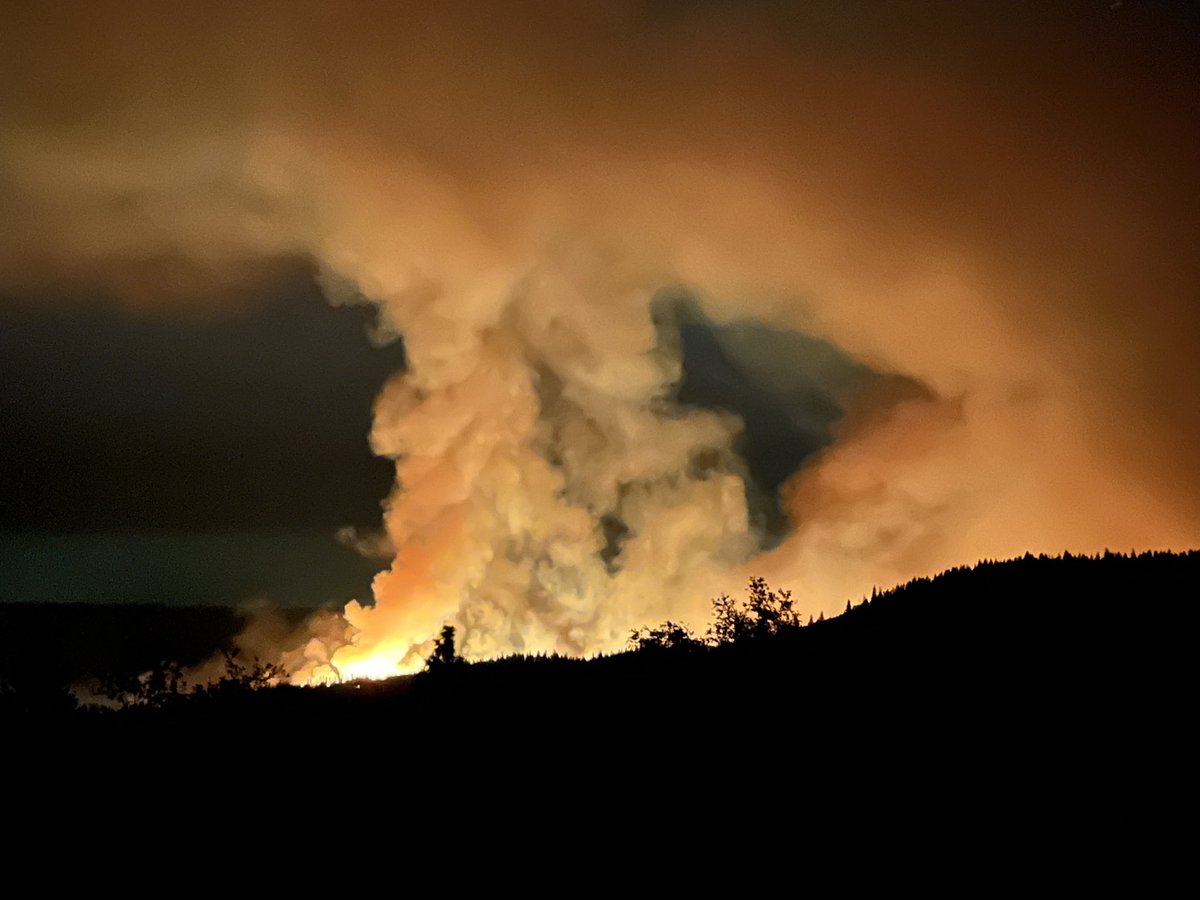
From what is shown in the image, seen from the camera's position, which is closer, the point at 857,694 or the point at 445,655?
the point at 857,694

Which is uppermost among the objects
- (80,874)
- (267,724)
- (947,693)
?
(947,693)

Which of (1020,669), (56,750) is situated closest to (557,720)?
(1020,669)

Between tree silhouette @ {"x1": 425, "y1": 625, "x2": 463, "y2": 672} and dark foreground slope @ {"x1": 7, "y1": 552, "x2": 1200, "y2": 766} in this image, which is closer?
dark foreground slope @ {"x1": 7, "y1": 552, "x2": 1200, "y2": 766}

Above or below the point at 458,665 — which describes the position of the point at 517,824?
below

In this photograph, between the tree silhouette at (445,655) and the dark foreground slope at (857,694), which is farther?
the tree silhouette at (445,655)

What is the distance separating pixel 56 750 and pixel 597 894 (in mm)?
13092

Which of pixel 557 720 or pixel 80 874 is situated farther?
pixel 557 720

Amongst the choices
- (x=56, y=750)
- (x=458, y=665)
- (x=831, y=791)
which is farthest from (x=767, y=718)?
(x=56, y=750)

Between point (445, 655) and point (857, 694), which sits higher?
point (445, 655)

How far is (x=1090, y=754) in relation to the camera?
1427cm

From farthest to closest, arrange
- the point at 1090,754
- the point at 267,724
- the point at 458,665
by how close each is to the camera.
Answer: the point at 458,665 < the point at 267,724 < the point at 1090,754

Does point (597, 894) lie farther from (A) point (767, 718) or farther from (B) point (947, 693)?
(B) point (947, 693)

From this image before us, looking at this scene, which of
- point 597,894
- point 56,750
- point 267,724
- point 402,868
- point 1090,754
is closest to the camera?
point 597,894

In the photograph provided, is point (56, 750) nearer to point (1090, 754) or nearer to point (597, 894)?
A: point (597, 894)
